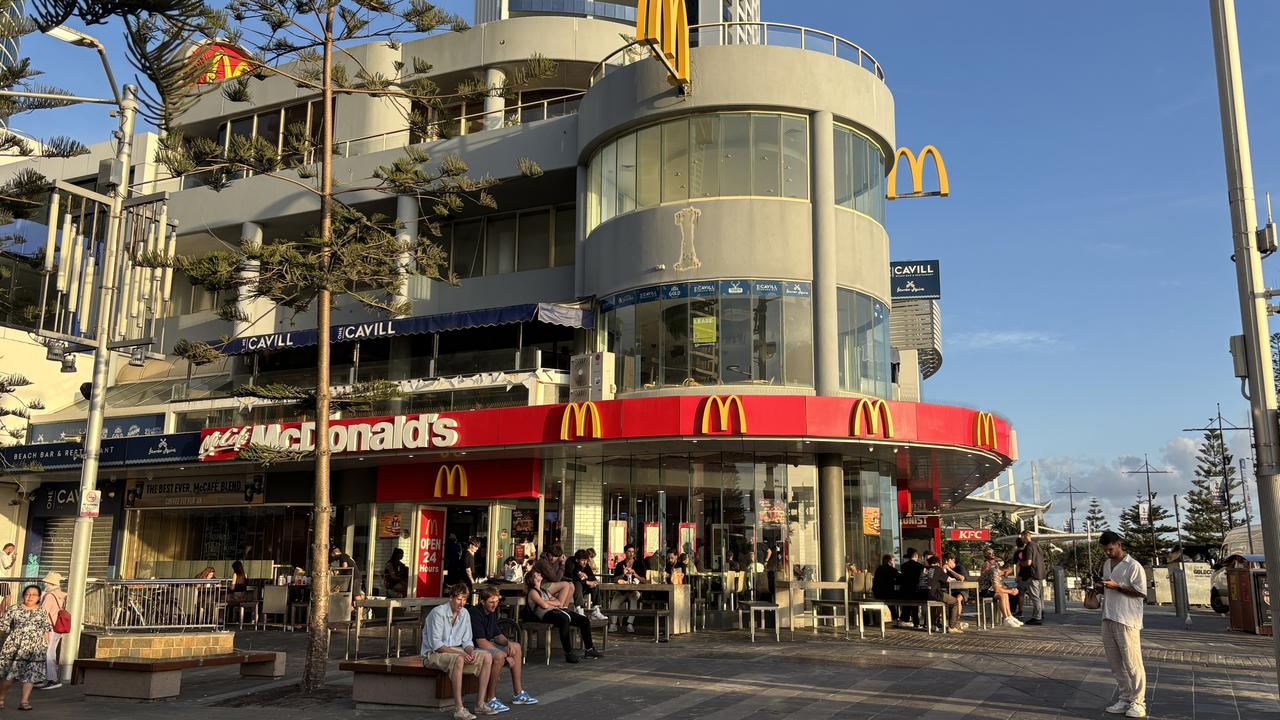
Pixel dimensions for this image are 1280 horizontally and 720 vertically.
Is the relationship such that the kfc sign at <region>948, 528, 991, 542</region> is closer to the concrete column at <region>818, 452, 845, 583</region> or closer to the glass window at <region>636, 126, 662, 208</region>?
the concrete column at <region>818, 452, 845, 583</region>

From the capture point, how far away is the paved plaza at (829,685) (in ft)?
31.3

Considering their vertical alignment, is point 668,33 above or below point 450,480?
above

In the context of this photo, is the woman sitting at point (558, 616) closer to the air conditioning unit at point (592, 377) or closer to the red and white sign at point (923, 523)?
the air conditioning unit at point (592, 377)

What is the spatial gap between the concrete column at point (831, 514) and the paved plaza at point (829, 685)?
354 centimetres

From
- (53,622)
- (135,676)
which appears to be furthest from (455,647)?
(53,622)

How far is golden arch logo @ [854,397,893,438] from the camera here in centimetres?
1817

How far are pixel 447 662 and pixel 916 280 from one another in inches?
929

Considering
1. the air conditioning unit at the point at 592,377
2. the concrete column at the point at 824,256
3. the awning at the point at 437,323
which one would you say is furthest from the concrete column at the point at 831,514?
the awning at the point at 437,323

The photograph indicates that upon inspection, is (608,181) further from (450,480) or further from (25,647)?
(25,647)

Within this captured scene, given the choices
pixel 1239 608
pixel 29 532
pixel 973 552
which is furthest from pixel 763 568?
pixel 973 552

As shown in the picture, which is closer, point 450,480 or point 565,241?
point 450,480

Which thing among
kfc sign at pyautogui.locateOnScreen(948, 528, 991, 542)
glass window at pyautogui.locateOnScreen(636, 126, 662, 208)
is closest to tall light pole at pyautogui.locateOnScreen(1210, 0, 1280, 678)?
glass window at pyautogui.locateOnScreen(636, 126, 662, 208)

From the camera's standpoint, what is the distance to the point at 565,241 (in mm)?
26594

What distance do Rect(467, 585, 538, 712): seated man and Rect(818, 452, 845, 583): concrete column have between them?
1021 centimetres
